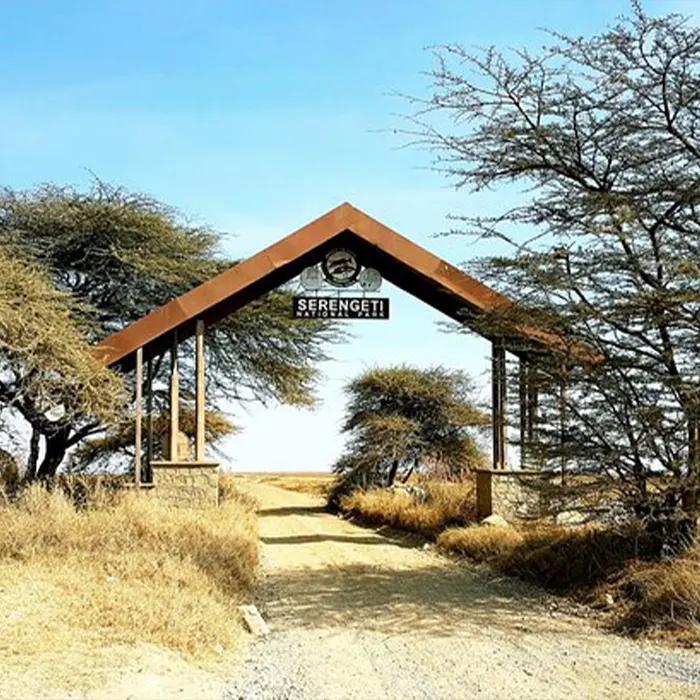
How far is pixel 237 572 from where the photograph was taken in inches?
422

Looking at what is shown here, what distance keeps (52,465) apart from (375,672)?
1450 centimetres

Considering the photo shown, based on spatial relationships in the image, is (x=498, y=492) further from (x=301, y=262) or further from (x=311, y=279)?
(x=301, y=262)

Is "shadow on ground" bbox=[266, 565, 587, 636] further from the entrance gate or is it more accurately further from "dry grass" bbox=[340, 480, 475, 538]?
"dry grass" bbox=[340, 480, 475, 538]

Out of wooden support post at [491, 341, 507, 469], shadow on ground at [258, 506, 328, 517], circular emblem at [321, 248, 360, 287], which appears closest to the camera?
wooden support post at [491, 341, 507, 469]

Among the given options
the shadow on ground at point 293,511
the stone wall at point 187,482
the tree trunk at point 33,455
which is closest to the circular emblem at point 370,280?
the stone wall at point 187,482

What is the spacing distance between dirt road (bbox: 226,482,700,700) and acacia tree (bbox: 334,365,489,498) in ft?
34.9

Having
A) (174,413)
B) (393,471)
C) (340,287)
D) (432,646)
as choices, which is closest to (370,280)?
(340,287)

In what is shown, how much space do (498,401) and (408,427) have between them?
30.8 ft

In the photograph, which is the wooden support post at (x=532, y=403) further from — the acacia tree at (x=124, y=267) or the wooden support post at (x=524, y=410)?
the acacia tree at (x=124, y=267)

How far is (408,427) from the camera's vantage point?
23750 mm

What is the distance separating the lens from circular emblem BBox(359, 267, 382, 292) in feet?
54.3

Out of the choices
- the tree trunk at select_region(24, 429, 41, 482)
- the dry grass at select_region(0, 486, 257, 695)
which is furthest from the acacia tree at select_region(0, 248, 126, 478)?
the tree trunk at select_region(24, 429, 41, 482)

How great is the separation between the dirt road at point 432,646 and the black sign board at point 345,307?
500 centimetres

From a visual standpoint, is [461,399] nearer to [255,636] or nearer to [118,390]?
[118,390]
